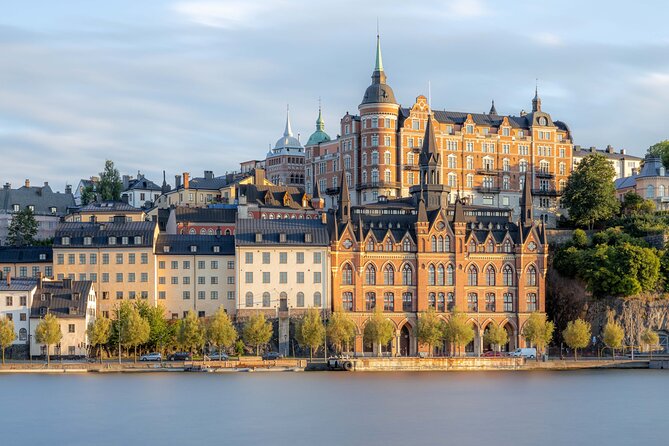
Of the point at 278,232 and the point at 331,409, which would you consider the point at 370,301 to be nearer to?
the point at 278,232

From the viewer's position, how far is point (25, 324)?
121250 mm

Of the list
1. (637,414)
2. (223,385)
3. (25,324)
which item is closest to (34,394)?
(223,385)

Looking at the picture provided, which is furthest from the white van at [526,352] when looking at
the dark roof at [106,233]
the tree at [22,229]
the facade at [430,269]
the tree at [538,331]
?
the tree at [22,229]

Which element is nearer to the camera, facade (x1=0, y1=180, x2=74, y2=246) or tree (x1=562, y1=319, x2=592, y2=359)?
tree (x1=562, y1=319, x2=592, y2=359)

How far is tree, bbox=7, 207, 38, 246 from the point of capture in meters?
155

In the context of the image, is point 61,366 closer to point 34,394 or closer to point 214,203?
point 34,394

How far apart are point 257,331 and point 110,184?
2212 inches

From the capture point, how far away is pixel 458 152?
15925 centimetres

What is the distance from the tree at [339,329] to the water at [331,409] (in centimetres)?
735

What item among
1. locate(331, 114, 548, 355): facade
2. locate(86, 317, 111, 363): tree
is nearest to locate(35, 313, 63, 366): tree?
locate(86, 317, 111, 363): tree

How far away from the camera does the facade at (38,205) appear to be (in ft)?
551

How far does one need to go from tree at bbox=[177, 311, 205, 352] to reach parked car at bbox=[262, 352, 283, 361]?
5.76m

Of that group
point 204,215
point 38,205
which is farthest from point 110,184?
point 204,215

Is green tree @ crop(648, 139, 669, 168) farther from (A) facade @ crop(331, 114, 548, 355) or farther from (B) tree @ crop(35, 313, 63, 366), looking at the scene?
(B) tree @ crop(35, 313, 63, 366)
